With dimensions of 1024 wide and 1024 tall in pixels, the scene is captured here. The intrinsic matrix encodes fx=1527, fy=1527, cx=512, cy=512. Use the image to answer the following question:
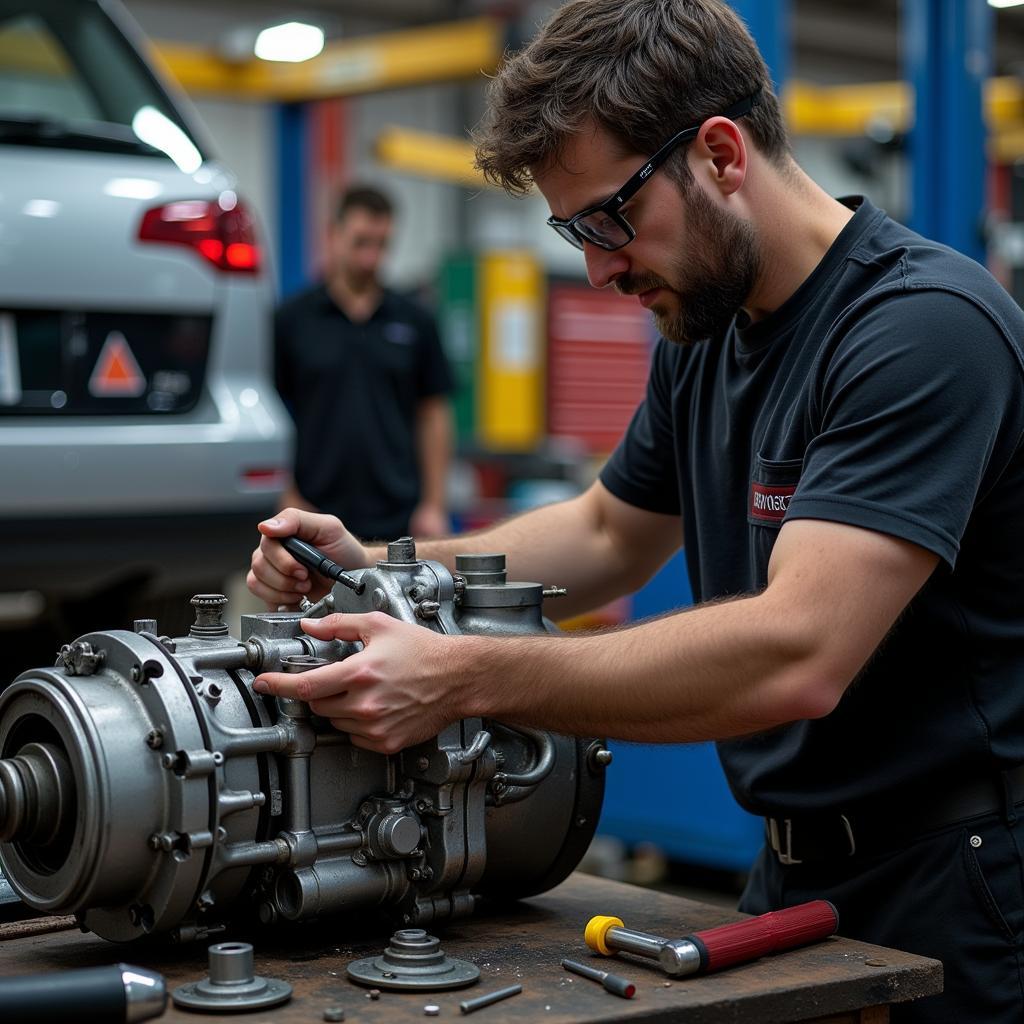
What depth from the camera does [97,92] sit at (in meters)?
3.37

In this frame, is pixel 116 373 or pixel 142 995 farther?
pixel 116 373

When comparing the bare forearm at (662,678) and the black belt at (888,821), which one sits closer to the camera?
the bare forearm at (662,678)

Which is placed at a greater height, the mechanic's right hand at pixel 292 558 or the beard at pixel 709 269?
the beard at pixel 709 269

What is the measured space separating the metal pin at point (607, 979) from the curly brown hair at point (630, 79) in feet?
2.76

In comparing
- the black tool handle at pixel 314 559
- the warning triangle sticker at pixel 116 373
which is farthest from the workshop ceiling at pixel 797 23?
the black tool handle at pixel 314 559

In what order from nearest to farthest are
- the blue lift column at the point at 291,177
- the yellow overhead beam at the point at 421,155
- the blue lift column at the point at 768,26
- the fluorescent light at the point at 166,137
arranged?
the fluorescent light at the point at 166,137
the blue lift column at the point at 768,26
the blue lift column at the point at 291,177
the yellow overhead beam at the point at 421,155

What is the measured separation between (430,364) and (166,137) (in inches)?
69.7

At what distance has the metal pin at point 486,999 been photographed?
4.30 ft

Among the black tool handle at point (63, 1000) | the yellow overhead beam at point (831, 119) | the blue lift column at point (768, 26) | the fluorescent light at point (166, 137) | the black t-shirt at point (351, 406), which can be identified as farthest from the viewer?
the yellow overhead beam at point (831, 119)

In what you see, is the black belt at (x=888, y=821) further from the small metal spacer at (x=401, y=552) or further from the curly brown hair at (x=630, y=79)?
the curly brown hair at (x=630, y=79)

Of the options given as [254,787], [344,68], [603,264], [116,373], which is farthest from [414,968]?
[344,68]

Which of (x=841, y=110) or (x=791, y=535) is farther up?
(x=841, y=110)

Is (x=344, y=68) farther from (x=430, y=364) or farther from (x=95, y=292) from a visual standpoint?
(x=95, y=292)

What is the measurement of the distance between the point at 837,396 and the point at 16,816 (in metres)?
0.89
